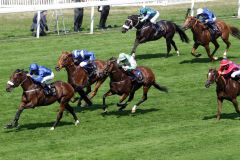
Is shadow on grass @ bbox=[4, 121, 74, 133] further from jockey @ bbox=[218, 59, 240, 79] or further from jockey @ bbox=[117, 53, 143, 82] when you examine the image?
jockey @ bbox=[218, 59, 240, 79]

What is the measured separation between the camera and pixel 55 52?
27.0 metres

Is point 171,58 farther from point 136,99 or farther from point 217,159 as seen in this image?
point 217,159

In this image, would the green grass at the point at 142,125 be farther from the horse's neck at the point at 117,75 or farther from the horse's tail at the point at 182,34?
the horse's neck at the point at 117,75

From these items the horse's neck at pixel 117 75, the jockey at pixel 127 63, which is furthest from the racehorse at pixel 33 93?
the jockey at pixel 127 63

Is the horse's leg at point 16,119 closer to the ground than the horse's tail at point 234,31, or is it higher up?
closer to the ground

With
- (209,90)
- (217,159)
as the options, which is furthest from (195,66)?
(217,159)

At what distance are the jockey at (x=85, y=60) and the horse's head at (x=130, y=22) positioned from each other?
231 inches

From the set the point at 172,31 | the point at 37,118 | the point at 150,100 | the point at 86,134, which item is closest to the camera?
the point at 86,134

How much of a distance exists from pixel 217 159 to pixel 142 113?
433 centimetres

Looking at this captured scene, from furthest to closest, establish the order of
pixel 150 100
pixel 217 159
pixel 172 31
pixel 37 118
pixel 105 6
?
pixel 105 6
pixel 172 31
pixel 150 100
pixel 37 118
pixel 217 159

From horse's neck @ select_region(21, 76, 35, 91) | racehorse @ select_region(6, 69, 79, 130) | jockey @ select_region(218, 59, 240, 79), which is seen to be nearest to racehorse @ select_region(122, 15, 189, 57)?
racehorse @ select_region(6, 69, 79, 130)

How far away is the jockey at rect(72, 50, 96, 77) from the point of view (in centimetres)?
1928

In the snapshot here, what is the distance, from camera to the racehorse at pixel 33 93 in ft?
56.5

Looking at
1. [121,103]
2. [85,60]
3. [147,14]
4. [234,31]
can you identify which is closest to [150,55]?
[147,14]
